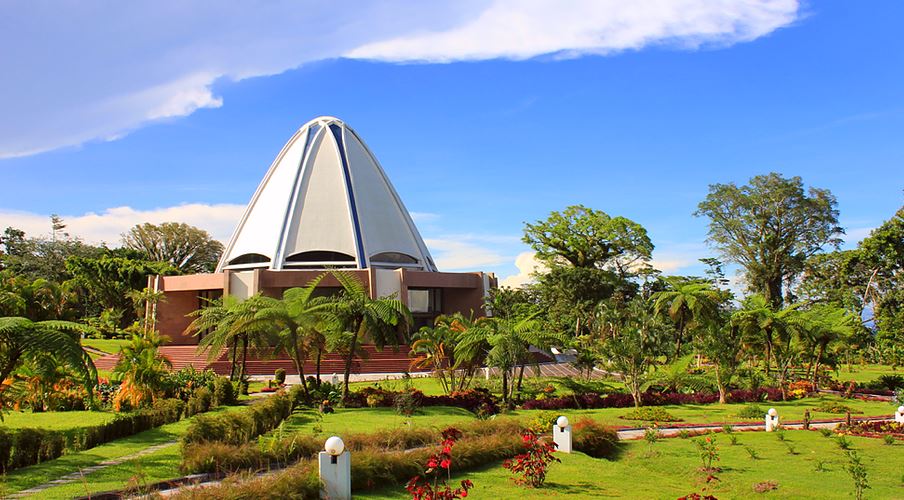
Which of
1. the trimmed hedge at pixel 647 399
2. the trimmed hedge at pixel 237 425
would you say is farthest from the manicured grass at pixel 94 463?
the trimmed hedge at pixel 647 399

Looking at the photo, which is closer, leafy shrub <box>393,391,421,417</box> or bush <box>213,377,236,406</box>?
leafy shrub <box>393,391,421,417</box>

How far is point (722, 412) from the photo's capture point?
56.1ft

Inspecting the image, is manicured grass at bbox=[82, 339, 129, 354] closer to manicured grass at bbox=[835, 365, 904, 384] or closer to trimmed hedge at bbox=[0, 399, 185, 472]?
trimmed hedge at bbox=[0, 399, 185, 472]

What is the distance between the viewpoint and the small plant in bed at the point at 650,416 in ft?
49.9

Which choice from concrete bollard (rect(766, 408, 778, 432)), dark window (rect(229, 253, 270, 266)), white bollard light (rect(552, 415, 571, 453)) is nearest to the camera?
white bollard light (rect(552, 415, 571, 453))

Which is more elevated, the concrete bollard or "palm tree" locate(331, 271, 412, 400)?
"palm tree" locate(331, 271, 412, 400)

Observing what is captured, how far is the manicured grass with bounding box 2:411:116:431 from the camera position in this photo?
12.6m

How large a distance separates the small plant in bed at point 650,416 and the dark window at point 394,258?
28084mm

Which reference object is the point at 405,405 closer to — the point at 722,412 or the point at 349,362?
the point at 349,362

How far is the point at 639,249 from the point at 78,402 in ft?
127

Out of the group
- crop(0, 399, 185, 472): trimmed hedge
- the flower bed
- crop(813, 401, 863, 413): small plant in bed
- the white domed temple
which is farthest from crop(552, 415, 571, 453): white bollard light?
the white domed temple

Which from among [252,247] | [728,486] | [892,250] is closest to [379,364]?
[252,247]

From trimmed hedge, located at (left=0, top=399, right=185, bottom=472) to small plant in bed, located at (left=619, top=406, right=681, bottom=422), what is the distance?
10143 mm

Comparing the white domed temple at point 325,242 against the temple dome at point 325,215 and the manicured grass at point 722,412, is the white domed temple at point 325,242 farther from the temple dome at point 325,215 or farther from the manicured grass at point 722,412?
the manicured grass at point 722,412
